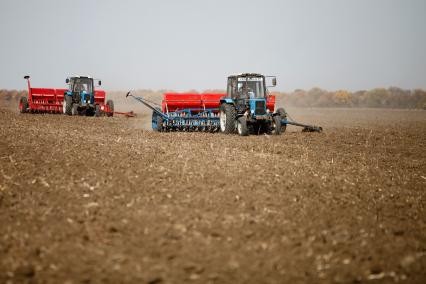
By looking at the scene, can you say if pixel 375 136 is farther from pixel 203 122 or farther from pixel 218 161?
pixel 218 161

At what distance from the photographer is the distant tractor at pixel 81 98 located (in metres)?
25.0

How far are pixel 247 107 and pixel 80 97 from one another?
39.6 ft

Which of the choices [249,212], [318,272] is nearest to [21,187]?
[249,212]

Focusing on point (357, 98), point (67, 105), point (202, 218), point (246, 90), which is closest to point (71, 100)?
point (67, 105)

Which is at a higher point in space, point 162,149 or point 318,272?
point 162,149

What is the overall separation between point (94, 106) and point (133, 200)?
1967 cm

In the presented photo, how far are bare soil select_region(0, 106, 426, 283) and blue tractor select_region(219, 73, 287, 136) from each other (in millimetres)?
6187

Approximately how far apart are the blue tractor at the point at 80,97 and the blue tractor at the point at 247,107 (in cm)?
1041

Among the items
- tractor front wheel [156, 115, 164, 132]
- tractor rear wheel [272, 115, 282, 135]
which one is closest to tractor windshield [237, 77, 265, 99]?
tractor rear wheel [272, 115, 282, 135]

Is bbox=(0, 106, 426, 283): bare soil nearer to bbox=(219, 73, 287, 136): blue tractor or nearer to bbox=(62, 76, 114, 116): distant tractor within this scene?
Result: bbox=(219, 73, 287, 136): blue tractor

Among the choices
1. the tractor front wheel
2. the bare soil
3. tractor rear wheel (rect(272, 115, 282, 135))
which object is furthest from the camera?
the tractor front wheel

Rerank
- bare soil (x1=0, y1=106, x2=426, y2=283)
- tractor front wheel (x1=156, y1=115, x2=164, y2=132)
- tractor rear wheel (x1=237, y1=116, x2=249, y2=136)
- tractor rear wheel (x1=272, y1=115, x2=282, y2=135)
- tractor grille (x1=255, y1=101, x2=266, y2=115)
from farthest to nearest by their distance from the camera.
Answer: tractor front wheel (x1=156, y1=115, x2=164, y2=132), tractor rear wheel (x1=272, y1=115, x2=282, y2=135), tractor grille (x1=255, y1=101, x2=266, y2=115), tractor rear wheel (x1=237, y1=116, x2=249, y2=136), bare soil (x1=0, y1=106, x2=426, y2=283)

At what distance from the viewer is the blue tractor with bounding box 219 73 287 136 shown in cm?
1658

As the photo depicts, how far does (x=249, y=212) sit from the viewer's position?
6422 millimetres
